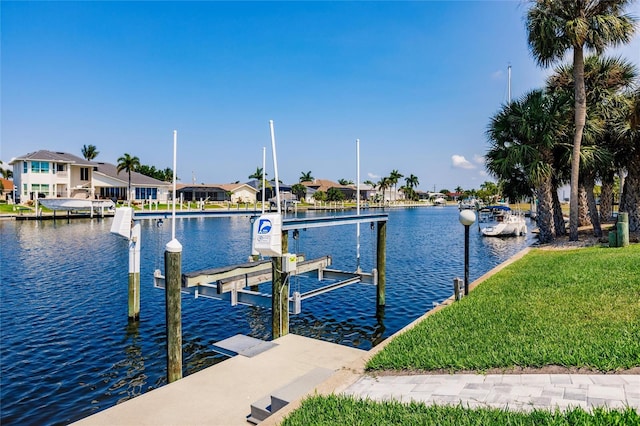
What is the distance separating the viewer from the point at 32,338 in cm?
1233

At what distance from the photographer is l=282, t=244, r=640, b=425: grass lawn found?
16.6 ft

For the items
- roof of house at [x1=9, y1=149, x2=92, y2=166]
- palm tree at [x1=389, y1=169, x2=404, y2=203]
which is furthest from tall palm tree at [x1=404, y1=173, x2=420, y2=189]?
roof of house at [x1=9, y1=149, x2=92, y2=166]

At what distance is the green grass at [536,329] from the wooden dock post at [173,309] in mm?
4417

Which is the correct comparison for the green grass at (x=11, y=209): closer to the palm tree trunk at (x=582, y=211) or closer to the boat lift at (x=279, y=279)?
the boat lift at (x=279, y=279)

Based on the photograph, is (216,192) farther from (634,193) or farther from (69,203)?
(634,193)

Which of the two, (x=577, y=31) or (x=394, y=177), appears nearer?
(x=577, y=31)

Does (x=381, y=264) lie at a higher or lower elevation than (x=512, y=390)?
higher

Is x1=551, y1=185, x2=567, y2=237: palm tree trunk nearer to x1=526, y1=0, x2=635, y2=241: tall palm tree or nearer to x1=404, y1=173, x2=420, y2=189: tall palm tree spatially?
x1=526, y1=0, x2=635, y2=241: tall palm tree

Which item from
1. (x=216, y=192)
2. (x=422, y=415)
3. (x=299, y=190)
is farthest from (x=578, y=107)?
(x=299, y=190)

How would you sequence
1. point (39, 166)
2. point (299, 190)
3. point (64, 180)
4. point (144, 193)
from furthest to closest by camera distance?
point (299, 190), point (144, 193), point (64, 180), point (39, 166)

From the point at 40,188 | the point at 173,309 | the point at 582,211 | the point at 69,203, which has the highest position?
the point at 40,188

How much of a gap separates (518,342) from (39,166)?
244 ft

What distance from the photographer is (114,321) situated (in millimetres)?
13820

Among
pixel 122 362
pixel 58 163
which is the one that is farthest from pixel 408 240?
pixel 58 163
